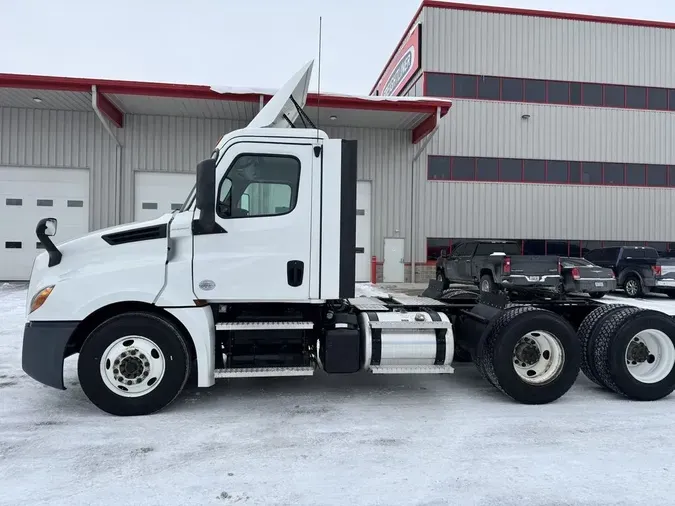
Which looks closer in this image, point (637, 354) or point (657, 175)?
point (637, 354)

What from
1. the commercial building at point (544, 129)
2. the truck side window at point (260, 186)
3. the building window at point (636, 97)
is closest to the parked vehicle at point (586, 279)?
the commercial building at point (544, 129)

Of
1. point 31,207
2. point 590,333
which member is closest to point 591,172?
point 590,333

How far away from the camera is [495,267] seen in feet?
42.1

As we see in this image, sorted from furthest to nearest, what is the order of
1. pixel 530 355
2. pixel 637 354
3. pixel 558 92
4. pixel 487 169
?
1. pixel 558 92
2. pixel 487 169
3. pixel 637 354
4. pixel 530 355

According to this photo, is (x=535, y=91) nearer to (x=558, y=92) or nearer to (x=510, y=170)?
(x=558, y=92)

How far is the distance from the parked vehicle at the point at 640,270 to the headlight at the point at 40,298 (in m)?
16.3

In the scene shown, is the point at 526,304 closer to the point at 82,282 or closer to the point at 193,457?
the point at 193,457

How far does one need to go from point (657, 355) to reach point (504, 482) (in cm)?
304

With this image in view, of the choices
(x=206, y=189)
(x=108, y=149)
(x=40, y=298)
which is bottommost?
(x=40, y=298)

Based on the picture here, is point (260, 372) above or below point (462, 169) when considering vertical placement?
below

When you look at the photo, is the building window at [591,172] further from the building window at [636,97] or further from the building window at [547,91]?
the building window at [636,97]

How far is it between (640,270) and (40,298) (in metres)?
16.5

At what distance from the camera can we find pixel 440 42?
18906 mm

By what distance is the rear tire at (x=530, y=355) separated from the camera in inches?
189
